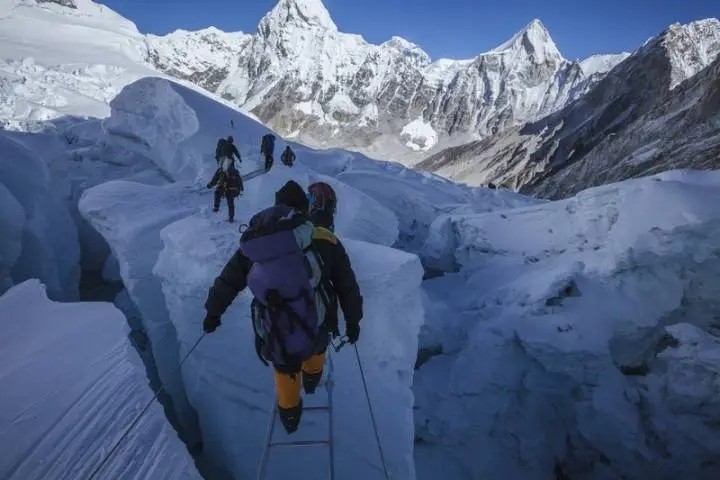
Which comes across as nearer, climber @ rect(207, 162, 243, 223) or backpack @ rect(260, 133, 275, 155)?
climber @ rect(207, 162, 243, 223)

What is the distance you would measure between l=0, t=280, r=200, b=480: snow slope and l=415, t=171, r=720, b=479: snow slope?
5.95 metres

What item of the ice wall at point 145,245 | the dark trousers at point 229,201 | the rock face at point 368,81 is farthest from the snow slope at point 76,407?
the rock face at point 368,81

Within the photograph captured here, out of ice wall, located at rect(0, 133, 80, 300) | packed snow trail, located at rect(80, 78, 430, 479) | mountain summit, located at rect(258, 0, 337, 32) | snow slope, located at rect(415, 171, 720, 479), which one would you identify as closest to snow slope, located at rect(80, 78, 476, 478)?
packed snow trail, located at rect(80, 78, 430, 479)

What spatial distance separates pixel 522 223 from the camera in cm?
1163

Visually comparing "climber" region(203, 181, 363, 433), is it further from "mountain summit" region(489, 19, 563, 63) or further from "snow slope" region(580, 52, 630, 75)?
"snow slope" region(580, 52, 630, 75)

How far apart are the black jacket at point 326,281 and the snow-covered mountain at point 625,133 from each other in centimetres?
2022

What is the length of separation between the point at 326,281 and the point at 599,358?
6828 millimetres

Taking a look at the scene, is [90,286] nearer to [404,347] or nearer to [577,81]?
[404,347]

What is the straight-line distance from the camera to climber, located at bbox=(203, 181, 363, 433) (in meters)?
2.87

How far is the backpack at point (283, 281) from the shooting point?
2.86 m

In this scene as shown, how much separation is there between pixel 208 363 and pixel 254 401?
0.73 m

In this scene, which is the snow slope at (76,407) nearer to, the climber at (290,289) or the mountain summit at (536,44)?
the climber at (290,289)

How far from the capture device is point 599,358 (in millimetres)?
8188

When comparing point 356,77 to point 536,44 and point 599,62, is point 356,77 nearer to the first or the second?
point 536,44
